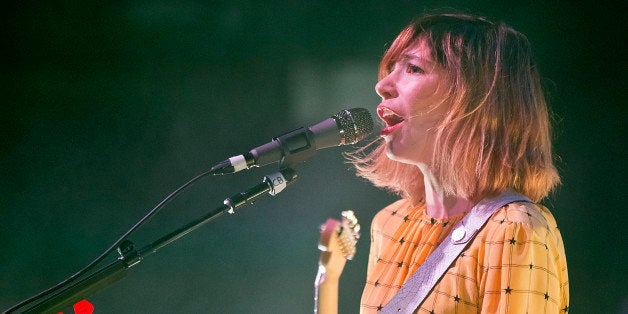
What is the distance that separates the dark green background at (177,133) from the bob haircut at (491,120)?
1033 mm

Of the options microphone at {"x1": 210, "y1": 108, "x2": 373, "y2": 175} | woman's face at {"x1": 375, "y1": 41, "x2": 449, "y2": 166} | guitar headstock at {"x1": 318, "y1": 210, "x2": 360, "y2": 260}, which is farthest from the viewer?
woman's face at {"x1": 375, "y1": 41, "x2": 449, "y2": 166}

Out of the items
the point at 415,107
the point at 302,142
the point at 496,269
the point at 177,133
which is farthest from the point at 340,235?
the point at 177,133

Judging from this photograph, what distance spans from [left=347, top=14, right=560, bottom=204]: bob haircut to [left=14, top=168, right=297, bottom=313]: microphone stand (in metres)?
0.53

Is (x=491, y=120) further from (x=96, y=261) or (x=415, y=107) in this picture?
(x=96, y=261)

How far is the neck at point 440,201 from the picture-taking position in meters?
1.71

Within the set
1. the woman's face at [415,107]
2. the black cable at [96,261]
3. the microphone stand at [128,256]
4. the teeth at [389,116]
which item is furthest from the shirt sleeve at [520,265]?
the black cable at [96,261]

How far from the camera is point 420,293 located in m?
1.55

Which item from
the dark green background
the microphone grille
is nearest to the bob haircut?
the microphone grille

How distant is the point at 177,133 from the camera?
2779mm

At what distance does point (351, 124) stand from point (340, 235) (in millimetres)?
446

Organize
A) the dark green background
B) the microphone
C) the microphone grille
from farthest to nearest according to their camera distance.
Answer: the dark green background → the microphone grille → the microphone

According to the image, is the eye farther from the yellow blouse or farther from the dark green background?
the dark green background

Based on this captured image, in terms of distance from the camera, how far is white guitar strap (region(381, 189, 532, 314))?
1531 millimetres

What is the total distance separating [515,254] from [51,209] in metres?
2.33
